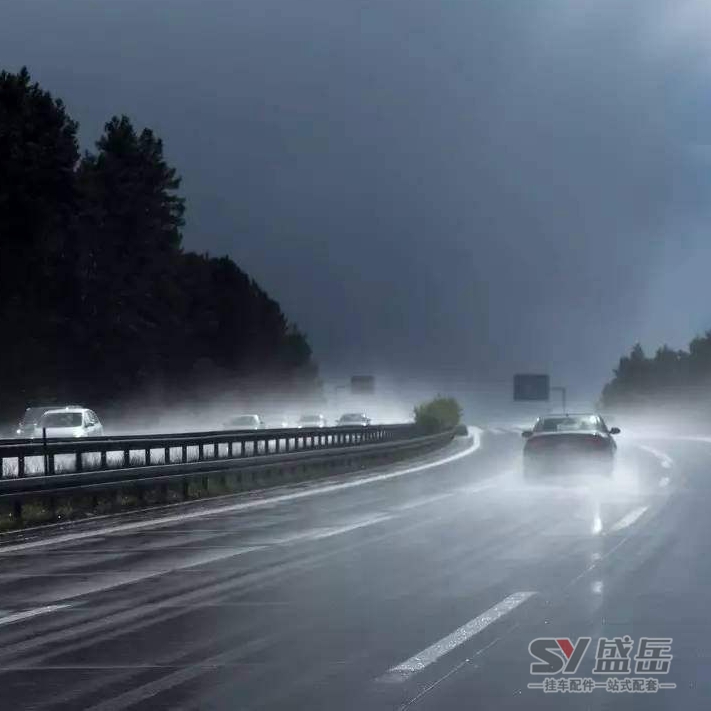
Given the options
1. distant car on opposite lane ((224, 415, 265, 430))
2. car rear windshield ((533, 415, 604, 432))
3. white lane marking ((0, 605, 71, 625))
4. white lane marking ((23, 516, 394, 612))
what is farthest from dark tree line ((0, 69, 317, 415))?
white lane marking ((0, 605, 71, 625))

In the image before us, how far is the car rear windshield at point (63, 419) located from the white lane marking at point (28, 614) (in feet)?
98.4

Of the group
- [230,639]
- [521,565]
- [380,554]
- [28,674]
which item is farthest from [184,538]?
[28,674]

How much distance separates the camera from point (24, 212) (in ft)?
223

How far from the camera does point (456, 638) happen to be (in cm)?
1038

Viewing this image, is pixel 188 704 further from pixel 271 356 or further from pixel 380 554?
pixel 271 356

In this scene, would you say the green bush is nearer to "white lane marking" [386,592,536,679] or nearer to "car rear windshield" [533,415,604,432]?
"car rear windshield" [533,415,604,432]

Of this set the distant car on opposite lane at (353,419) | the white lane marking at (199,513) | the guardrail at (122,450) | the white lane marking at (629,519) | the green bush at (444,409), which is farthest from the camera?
the green bush at (444,409)

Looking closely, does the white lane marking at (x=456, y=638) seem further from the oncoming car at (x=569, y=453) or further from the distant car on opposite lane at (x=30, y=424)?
the distant car on opposite lane at (x=30, y=424)

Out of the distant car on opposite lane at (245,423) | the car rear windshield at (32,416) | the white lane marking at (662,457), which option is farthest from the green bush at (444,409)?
the car rear windshield at (32,416)

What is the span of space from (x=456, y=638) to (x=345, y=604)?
218cm

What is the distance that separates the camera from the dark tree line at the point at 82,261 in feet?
224

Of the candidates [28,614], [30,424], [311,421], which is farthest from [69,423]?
[311,421]

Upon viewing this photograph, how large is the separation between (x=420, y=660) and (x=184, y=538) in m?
9.92

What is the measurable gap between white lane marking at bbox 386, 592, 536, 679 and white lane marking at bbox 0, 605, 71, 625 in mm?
3603
